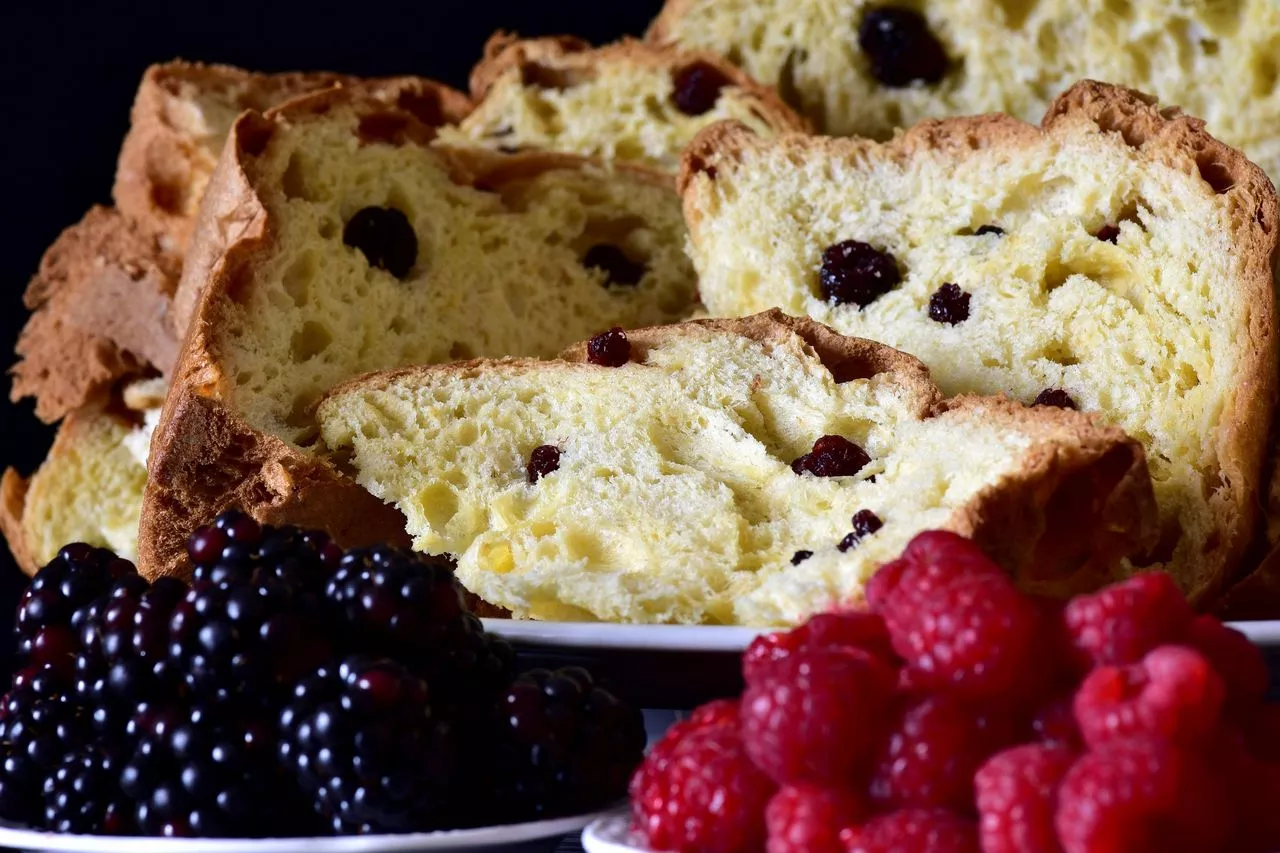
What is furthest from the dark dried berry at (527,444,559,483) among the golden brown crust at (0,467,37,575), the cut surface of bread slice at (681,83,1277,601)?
the golden brown crust at (0,467,37,575)

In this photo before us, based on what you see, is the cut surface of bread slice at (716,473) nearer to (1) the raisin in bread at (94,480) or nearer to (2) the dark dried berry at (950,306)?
(2) the dark dried berry at (950,306)

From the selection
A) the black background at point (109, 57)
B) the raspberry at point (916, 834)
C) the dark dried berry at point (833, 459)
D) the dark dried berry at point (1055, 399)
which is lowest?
the raspberry at point (916, 834)

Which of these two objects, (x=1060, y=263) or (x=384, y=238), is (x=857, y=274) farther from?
(x=384, y=238)

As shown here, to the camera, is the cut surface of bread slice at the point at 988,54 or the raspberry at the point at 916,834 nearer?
the raspberry at the point at 916,834

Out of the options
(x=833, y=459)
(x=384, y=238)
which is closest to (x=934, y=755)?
(x=833, y=459)

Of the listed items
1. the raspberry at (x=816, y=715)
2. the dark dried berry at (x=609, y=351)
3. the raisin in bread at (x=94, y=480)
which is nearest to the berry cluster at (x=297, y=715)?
the raspberry at (x=816, y=715)

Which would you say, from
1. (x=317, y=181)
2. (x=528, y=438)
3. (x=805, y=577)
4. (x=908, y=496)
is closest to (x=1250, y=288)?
(x=908, y=496)
